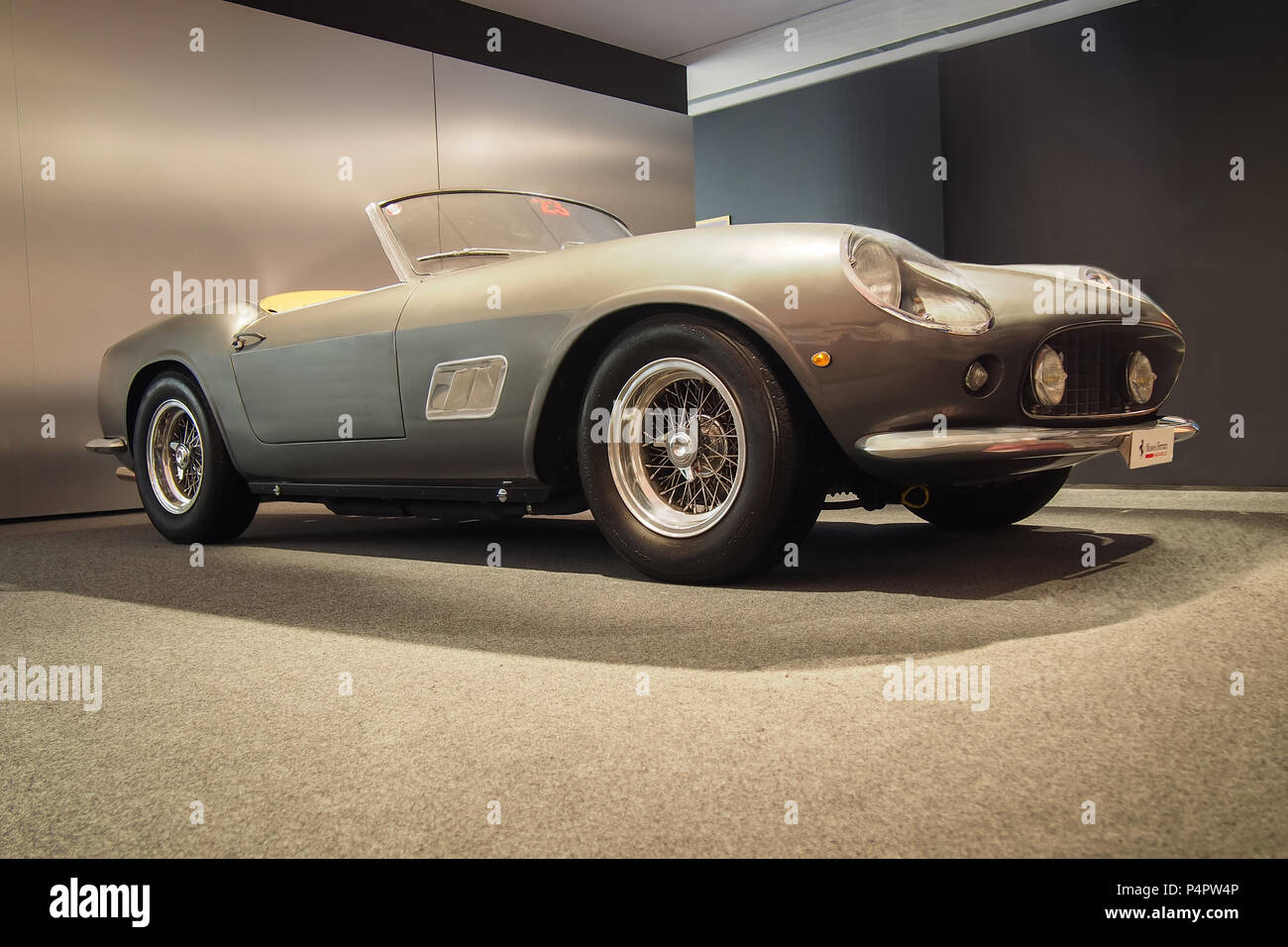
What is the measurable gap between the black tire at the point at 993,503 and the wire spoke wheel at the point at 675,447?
1.16 m

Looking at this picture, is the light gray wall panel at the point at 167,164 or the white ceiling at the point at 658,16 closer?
the light gray wall panel at the point at 167,164

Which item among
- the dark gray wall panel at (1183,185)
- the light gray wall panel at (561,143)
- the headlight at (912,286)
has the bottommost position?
the headlight at (912,286)

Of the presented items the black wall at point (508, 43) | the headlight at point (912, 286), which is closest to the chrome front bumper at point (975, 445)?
the headlight at point (912, 286)

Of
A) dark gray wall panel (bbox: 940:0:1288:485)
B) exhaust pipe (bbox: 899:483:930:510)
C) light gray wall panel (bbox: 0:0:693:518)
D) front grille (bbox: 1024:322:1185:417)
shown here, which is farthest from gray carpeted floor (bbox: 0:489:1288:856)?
dark gray wall panel (bbox: 940:0:1288:485)

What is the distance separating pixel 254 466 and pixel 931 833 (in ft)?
10.3

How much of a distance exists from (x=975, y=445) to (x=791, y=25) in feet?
25.1

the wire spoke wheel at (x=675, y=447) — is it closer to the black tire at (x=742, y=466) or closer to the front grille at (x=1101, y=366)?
the black tire at (x=742, y=466)

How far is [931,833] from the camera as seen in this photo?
105 cm

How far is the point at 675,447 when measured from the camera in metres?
2.52

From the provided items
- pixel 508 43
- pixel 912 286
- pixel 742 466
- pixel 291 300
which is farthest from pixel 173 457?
pixel 508 43

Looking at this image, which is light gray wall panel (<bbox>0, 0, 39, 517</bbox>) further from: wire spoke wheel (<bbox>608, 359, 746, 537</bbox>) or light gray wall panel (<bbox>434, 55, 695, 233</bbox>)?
wire spoke wheel (<bbox>608, 359, 746, 537</bbox>)

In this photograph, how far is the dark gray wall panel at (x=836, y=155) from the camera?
884 centimetres

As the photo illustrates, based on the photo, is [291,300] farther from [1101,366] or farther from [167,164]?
[167,164]

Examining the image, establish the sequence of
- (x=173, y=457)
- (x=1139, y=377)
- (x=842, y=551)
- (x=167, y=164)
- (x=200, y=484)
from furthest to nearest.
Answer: (x=167, y=164) → (x=173, y=457) → (x=200, y=484) → (x=842, y=551) → (x=1139, y=377)
